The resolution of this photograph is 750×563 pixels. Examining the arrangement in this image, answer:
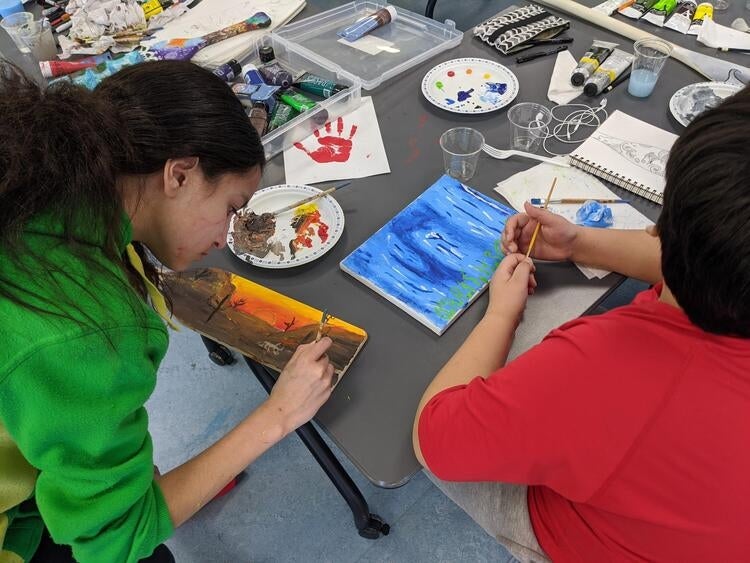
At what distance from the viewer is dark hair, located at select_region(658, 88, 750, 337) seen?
1.78 feet

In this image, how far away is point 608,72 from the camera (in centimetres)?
136

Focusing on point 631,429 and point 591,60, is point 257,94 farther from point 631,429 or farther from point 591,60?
point 631,429

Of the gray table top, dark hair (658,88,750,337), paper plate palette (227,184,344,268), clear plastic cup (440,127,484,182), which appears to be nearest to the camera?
dark hair (658,88,750,337)

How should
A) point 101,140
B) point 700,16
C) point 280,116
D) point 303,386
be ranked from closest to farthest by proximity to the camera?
point 101,140 < point 303,386 < point 280,116 < point 700,16

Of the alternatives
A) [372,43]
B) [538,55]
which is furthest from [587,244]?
[372,43]

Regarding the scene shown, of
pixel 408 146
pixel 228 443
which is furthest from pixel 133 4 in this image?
pixel 228 443

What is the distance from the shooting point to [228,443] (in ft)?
2.93

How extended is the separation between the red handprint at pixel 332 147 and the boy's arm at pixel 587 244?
461mm

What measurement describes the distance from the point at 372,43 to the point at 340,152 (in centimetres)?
52

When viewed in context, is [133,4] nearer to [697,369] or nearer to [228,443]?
[228,443]

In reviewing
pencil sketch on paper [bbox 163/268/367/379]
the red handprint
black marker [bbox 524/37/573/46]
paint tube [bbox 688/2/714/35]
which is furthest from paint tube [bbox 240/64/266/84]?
paint tube [bbox 688/2/714/35]

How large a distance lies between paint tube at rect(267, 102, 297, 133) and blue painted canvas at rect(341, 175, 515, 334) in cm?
43

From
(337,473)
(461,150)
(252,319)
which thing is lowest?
(337,473)

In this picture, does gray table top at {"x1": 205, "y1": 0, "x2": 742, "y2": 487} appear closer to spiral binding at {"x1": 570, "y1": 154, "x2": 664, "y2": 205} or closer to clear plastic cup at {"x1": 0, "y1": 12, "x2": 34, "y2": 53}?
spiral binding at {"x1": 570, "y1": 154, "x2": 664, "y2": 205}
